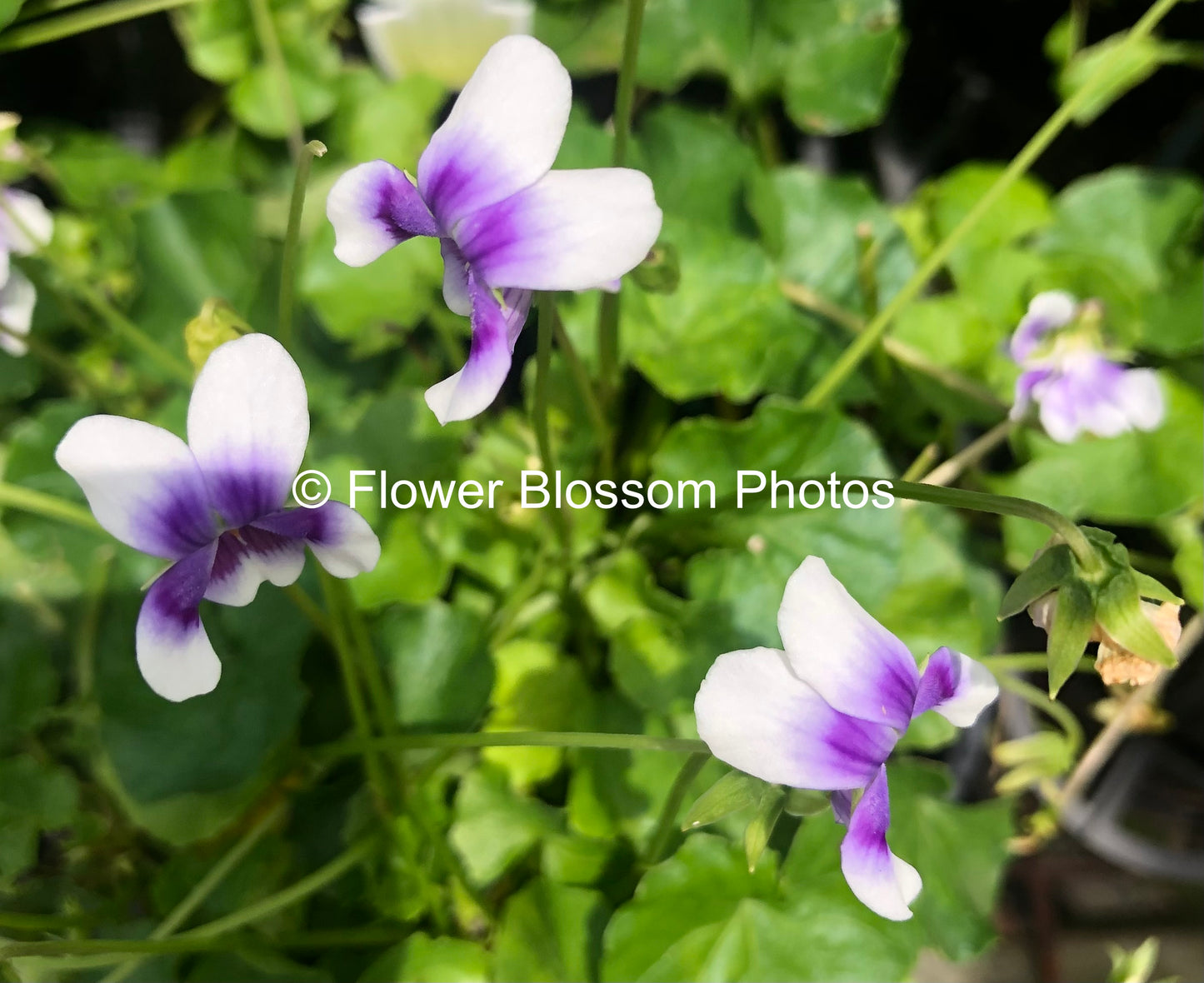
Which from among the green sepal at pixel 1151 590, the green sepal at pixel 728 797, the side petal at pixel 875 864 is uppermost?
the green sepal at pixel 1151 590

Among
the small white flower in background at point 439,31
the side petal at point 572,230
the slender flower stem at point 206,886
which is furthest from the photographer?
the small white flower in background at point 439,31

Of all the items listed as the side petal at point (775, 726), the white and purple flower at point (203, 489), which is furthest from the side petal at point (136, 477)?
the side petal at point (775, 726)

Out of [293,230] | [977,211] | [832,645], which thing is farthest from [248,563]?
[977,211]

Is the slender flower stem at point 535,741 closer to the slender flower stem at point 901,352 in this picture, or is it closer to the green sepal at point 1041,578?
the green sepal at point 1041,578

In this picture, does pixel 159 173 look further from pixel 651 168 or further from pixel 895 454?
pixel 895 454

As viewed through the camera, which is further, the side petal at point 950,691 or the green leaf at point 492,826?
the green leaf at point 492,826

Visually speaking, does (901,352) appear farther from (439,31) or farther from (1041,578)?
(439,31)

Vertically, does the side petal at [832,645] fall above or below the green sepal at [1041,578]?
above

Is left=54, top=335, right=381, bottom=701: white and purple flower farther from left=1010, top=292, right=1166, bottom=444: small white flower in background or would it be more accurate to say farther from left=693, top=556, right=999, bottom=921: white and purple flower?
left=1010, top=292, right=1166, bottom=444: small white flower in background

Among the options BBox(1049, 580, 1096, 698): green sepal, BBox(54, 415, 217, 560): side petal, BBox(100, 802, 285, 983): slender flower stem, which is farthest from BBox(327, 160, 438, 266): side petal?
BBox(100, 802, 285, 983): slender flower stem
